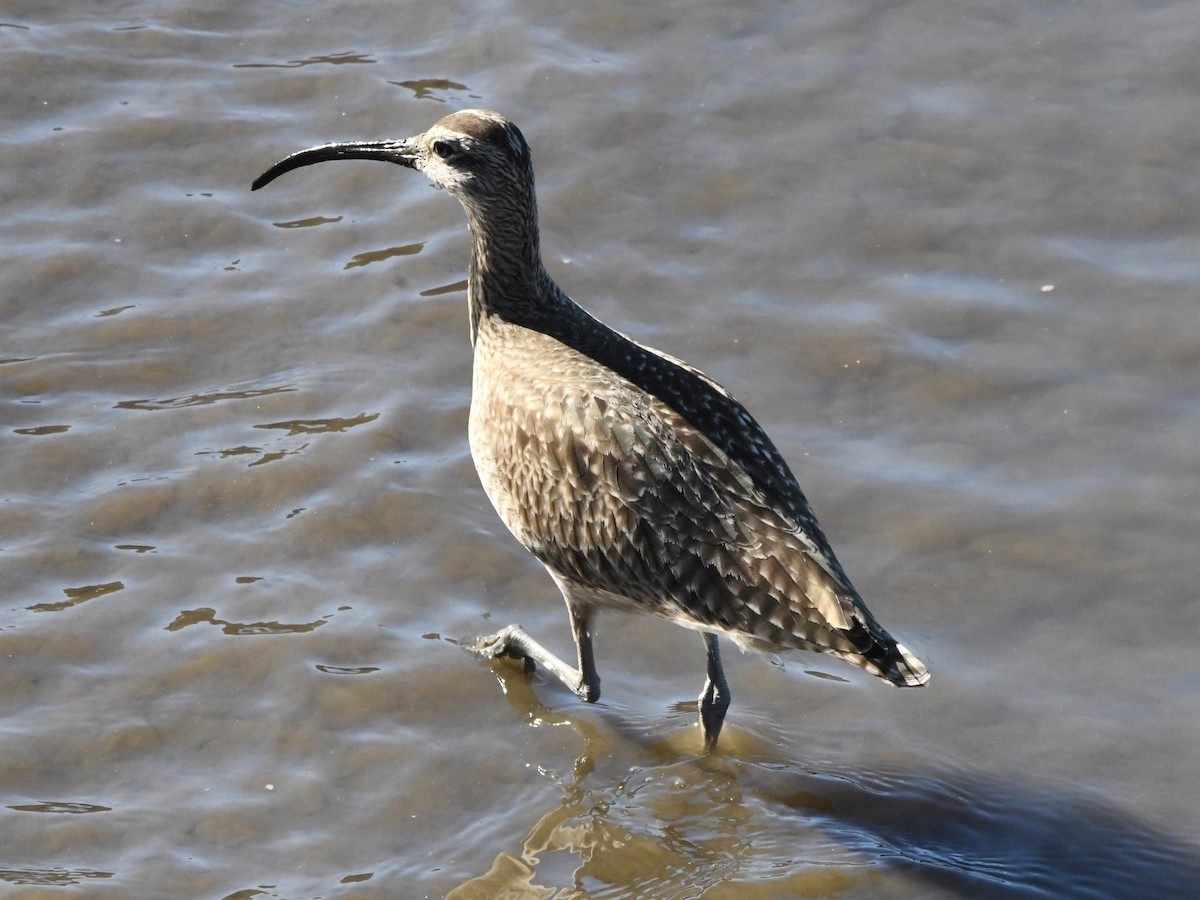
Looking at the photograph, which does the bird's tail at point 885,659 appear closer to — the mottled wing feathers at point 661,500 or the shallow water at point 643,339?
the mottled wing feathers at point 661,500

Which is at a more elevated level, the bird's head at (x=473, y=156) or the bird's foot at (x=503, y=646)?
the bird's head at (x=473, y=156)

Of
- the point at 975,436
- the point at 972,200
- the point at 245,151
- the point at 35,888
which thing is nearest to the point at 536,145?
the point at 245,151

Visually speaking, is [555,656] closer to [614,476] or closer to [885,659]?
[614,476]

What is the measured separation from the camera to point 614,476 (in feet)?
23.6

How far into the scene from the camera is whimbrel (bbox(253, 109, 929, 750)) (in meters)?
6.85

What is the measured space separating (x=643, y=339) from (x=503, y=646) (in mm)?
2431

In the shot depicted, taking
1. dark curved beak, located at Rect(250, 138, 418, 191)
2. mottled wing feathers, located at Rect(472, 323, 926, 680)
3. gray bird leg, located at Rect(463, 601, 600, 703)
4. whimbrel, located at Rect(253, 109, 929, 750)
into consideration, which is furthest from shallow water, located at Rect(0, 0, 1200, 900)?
dark curved beak, located at Rect(250, 138, 418, 191)

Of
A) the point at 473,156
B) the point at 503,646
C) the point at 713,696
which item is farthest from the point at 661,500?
the point at 473,156

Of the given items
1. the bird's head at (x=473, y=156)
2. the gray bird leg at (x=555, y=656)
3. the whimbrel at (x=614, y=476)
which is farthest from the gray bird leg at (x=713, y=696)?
the bird's head at (x=473, y=156)

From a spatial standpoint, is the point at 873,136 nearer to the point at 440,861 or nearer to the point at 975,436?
the point at 975,436

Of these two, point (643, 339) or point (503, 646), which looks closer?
point (503, 646)

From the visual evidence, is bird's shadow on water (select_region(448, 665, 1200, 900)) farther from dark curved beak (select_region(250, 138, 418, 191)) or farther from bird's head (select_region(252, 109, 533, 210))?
dark curved beak (select_region(250, 138, 418, 191))

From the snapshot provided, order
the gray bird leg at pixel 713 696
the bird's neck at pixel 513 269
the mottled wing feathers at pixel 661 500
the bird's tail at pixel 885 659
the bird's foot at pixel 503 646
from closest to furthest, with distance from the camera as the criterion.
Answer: the bird's tail at pixel 885 659 → the mottled wing feathers at pixel 661 500 → the gray bird leg at pixel 713 696 → the bird's foot at pixel 503 646 → the bird's neck at pixel 513 269

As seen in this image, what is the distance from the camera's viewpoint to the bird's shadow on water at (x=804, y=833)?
22.7ft
